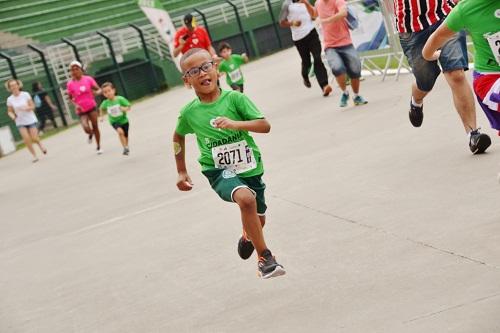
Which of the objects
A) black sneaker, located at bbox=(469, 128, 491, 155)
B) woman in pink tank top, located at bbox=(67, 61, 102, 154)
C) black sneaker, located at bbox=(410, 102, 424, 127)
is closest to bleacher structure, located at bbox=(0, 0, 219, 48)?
woman in pink tank top, located at bbox=(67, 61, 102, 154)

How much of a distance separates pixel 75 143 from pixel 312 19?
8127 mm

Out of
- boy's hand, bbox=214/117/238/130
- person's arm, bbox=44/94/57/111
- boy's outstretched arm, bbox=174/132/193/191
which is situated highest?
boy's hand, bbox=214/117/238/130

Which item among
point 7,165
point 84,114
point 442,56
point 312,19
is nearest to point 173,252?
point 442,56

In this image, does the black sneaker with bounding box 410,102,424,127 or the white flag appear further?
the white flag

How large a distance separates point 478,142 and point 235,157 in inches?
104

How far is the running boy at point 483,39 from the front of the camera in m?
5.80

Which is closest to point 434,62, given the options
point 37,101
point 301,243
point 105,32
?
point 301,243

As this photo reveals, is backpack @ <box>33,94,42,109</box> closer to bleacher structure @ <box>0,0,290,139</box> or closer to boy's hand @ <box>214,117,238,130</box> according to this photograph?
bleacher structure @ <box>0,0,290,139</box>

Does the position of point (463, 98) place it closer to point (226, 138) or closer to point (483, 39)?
point (483, 39)

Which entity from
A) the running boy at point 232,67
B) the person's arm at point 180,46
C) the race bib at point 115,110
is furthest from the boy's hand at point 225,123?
the running boy at point 232,67

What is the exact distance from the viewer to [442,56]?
328 inches

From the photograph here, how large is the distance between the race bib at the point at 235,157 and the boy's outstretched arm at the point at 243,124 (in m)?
0.26

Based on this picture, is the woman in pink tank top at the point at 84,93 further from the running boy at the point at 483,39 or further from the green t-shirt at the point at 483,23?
the green t-shirt at the point at 483,23

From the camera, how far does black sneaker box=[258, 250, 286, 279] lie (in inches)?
235
